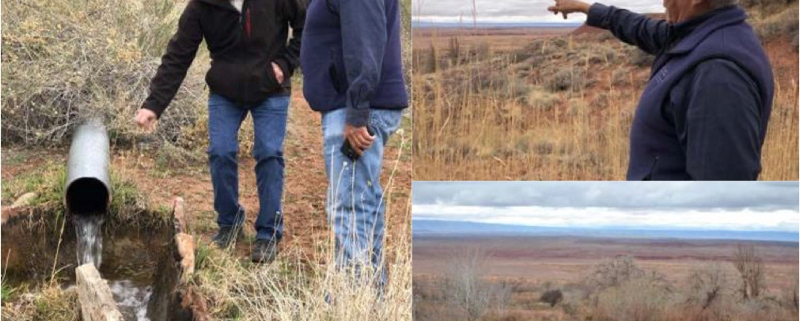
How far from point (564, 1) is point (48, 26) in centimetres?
475

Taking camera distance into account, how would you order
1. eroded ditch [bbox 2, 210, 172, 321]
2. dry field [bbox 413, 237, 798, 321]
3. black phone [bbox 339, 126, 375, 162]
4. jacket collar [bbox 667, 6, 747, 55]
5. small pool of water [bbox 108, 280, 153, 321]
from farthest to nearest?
eroded ditch [bbox 2, 210, 172, 321]
small pool of water [bbox 108, 280, 153, 321]
black phone [bbox 339, 126, 375, 162]
dry field [bbox 413, 237, 798, 321]
jacket collar [bbox 667, 6, 747, 55]

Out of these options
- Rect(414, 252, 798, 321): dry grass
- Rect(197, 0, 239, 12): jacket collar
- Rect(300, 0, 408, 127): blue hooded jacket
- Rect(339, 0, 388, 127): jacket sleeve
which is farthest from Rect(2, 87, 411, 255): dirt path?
Rect(414, 252, 798, 321): dry grass

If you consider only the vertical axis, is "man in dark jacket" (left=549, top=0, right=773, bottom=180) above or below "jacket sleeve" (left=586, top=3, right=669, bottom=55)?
below

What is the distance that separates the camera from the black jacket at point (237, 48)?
5.99 m

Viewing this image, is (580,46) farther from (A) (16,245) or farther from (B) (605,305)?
(A) (16,245)

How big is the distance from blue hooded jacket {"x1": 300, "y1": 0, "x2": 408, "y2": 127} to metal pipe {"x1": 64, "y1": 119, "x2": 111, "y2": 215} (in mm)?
2448

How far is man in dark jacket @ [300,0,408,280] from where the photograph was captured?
181 inches

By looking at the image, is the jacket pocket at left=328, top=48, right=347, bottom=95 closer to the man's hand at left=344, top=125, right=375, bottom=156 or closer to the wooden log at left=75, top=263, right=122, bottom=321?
the man's hand at left=344, top=125, right=375, bottom=156

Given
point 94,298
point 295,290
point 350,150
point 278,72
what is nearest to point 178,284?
point 94,298

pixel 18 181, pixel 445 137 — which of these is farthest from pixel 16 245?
pixel 445 137

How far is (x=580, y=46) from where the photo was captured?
4.09m

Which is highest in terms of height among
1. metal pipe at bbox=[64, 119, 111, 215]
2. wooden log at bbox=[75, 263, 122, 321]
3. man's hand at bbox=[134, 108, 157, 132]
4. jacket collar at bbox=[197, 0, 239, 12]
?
jacket collar at bbox=[197, 0, 239, 12]

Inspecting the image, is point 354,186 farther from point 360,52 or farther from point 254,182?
point 254,182

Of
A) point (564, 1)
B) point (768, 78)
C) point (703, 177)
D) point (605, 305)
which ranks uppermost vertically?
point (564, 1)
